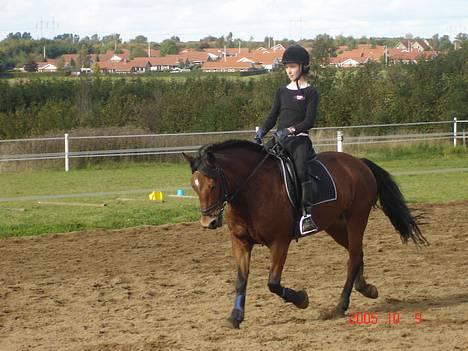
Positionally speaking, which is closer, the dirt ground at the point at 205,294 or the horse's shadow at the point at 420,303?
the dirt ground at the point at 205,294

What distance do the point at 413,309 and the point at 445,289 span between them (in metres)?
1.17

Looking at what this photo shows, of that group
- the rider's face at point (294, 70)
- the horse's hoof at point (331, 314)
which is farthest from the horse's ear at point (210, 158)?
the horse's hoof at point (331, 314)

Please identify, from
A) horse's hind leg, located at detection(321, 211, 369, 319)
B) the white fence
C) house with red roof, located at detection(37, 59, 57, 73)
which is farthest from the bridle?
house with red roof, located at detection(37, 59, 57, 73)

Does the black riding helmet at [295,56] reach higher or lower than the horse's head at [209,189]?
higher

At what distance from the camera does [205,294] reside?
9320mm

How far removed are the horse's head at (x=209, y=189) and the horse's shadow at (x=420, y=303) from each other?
2.15 m

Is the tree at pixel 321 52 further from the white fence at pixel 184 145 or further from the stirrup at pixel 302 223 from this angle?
the stirrup at pixel 302 223

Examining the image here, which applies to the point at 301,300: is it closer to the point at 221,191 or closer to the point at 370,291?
the point at 370,291

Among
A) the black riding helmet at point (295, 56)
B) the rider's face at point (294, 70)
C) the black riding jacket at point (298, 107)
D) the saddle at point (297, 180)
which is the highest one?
the black riding helmet at point (295, 56)

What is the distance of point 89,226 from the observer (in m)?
15.1

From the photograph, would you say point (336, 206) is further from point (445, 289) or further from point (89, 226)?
point (89, 226)

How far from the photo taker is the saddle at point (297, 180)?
26.2 feet

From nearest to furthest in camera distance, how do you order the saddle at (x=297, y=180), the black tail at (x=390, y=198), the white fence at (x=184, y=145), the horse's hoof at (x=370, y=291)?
1. the saddle at (x=297, y=180)
2. the horse's hoof at (x=370, y=291)
3. the black tail at (x=390, y=198)
4. the white fence at (x=184, y=145)

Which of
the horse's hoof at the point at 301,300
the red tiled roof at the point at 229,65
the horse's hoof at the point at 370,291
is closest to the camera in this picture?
the horse's hoof at the point at 301,300
